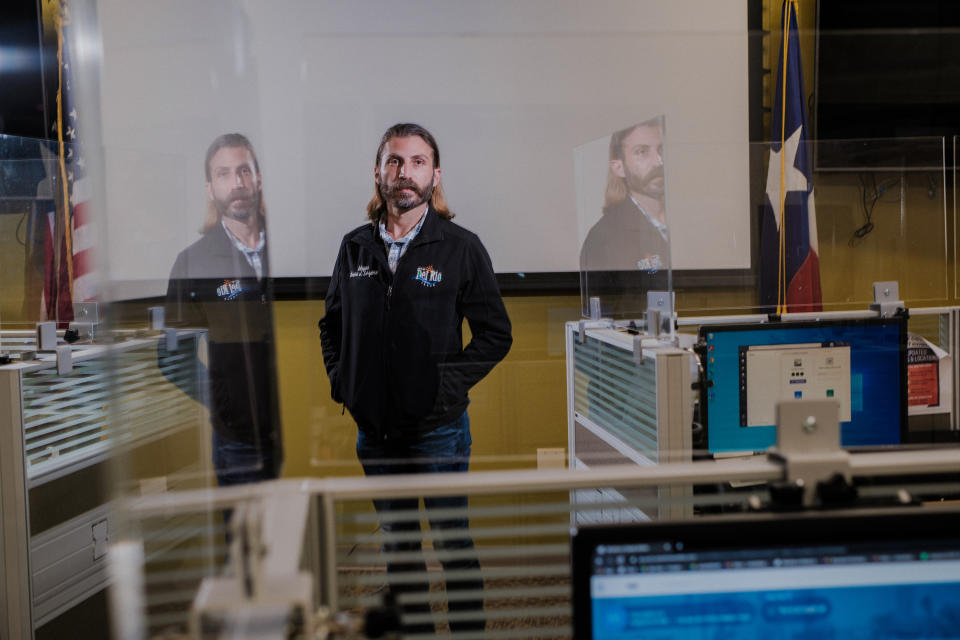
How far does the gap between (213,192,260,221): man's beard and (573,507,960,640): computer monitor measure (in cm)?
79

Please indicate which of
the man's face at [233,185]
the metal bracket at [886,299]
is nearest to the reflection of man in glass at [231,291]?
the man's face at [233,185]

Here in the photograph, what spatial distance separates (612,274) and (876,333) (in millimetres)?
810

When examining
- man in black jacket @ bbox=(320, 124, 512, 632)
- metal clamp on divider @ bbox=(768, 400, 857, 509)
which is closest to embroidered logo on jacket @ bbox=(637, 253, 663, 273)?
man in black jacket @ bbox=(320, 124, 512, 632)

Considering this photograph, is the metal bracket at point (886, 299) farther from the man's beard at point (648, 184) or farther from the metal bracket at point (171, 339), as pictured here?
the metal bracket at point (171, 339)

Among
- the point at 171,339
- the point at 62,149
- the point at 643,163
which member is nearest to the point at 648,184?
the point at 643,163

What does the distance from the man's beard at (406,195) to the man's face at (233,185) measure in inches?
32.6

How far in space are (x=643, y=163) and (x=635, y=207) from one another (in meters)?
0.14

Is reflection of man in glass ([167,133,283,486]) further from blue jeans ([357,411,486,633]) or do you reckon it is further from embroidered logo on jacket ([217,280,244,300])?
blue jeans ([357,411,486,633])

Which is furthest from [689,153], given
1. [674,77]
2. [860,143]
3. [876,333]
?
[876,333]

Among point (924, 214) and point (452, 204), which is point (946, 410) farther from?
point (452, 204)

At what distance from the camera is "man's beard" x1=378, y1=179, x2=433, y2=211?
2.09 m

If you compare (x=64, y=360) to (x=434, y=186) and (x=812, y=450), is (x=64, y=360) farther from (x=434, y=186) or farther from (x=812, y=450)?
(x=812, y=450)

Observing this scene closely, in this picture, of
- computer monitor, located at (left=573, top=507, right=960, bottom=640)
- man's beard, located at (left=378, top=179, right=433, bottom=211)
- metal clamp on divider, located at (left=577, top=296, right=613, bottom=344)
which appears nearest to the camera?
computer monitor, located at (left=573, top=507, right=960, bottom=640)

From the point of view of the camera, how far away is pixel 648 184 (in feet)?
7.80
